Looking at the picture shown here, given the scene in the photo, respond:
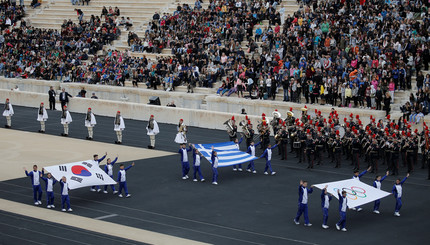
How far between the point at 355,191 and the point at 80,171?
8738mm

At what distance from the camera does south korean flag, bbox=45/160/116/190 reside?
2212cm

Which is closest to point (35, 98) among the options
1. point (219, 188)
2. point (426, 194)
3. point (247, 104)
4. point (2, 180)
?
point (247, 104)

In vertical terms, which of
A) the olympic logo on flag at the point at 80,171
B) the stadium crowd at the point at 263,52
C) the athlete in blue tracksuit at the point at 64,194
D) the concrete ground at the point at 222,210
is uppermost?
the stadium crowd at the point at 263,52

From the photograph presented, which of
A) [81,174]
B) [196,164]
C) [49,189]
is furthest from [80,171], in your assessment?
[196,164]

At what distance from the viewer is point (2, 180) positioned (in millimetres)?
25391

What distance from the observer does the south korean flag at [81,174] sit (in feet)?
72.6

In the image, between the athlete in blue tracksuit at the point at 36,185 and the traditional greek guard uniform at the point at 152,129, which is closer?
the athlete in blue tracksuit at the point at 36,185

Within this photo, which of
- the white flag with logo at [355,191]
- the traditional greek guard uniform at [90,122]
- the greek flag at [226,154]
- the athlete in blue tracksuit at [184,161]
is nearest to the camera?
the white flag with logo at [355,191]

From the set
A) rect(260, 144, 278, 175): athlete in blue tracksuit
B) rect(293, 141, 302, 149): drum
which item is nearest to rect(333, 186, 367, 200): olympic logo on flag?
rect(260, 144, 278, 175): athlete in blue tracksuit

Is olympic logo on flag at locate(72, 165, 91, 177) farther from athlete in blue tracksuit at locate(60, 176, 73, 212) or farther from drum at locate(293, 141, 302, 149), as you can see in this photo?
drum at locate(293, 141, 302, 149)

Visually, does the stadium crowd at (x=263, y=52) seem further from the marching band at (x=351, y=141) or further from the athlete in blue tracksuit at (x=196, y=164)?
the athlete in blue tracksuit at (x=196, y=164)

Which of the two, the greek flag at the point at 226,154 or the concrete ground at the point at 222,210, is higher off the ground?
the greek flag at the point at 226,154

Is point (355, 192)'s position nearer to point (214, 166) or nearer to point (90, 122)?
point (214, 166)

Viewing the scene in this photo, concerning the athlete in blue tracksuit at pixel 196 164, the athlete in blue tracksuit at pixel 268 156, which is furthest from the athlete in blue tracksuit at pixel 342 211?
the athlete in blue tracksuit at pixel 196 164
